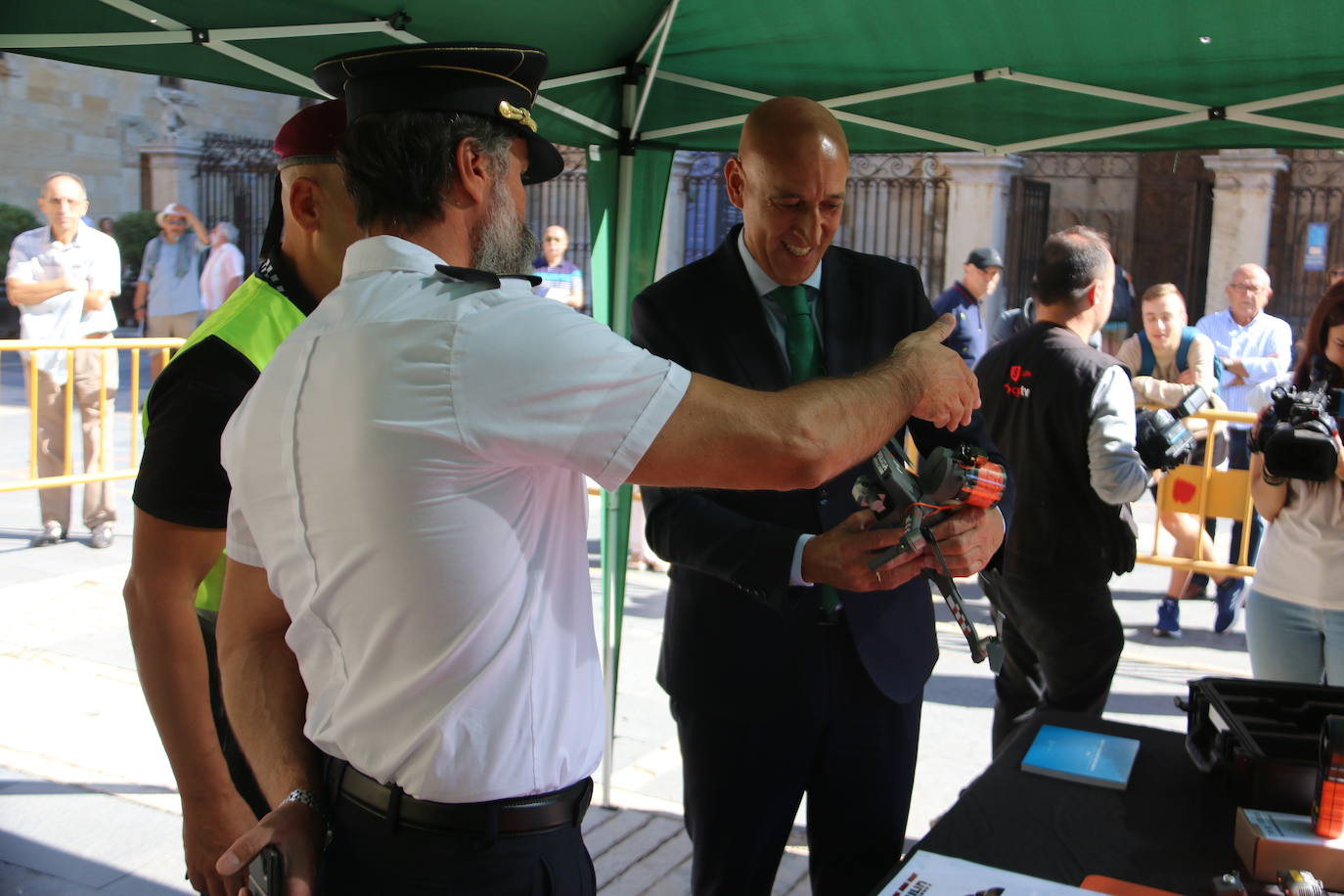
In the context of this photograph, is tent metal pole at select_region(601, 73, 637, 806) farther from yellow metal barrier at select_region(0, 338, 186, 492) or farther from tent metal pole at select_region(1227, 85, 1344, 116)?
yellow metal barrier at select_region(0, 338, 186, 492)

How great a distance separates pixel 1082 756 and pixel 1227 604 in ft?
16.3

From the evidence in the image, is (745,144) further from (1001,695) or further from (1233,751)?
(1001,695)

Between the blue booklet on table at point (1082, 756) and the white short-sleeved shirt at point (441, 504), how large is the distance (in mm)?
1133

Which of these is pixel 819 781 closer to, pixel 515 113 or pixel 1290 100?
pixel 515 113

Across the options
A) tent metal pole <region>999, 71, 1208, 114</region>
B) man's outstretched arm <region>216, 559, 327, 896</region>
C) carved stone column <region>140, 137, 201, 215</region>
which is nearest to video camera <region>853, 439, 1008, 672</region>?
man's outstretched arm <region>216, 559, 327, 896</region>

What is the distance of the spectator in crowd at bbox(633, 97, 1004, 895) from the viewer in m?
2.35

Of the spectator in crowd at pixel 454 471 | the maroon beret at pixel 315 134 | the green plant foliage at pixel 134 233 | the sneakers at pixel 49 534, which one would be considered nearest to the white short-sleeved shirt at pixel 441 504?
the spectator in crowd at pixel 454 471

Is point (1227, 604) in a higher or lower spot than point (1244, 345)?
lower

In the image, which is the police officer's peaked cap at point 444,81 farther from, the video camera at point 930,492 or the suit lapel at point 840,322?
the suit lapel at point 840,322

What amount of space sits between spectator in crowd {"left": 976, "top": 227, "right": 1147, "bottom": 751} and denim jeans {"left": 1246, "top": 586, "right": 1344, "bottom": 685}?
0.42m

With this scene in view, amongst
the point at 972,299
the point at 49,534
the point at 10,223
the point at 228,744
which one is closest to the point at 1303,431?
the point at 228,744

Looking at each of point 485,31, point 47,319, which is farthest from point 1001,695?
point 47,319

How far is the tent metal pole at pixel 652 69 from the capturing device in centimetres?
353

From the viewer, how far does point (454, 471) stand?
1350 millimetres
